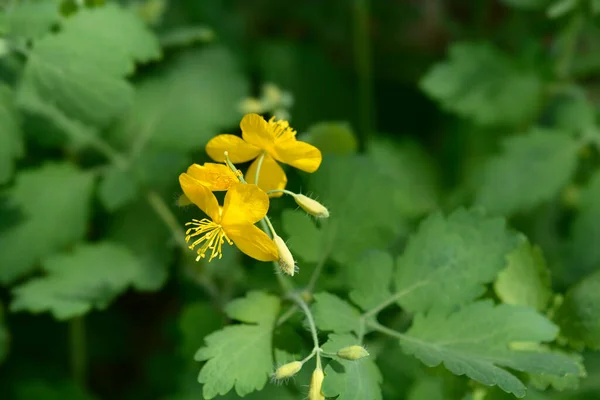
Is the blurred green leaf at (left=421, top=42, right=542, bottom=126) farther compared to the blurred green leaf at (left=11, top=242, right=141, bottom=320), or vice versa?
the blurred green leaf at (left=421, top=42, right=542, bottom=126)

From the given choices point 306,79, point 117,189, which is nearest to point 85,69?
point 117,189

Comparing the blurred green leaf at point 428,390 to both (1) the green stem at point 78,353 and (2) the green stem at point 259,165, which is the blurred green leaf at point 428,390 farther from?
(1) the green stem at point 78,353

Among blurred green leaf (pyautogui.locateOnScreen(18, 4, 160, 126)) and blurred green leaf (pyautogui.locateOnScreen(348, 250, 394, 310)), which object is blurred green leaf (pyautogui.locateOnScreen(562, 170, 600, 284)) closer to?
blurred green leaf (pyautogui.locateOnScreen(348, 250, 394, 310))

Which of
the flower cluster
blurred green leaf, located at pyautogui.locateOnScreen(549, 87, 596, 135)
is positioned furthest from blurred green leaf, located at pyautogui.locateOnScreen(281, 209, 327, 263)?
blurred green leaf, located at pyautogui.locateOnScreen(549, 87, 596, 135)

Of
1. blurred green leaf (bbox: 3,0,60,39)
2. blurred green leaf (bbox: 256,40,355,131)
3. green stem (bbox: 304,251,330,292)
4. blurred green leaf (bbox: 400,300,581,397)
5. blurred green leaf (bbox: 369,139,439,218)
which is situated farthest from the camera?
blurred green leaf (bbox: 256,40,355,131)

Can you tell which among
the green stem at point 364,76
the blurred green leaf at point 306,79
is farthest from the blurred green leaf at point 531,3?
the blurred green leaf at point 306,79

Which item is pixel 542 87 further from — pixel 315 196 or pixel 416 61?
pixel 315 196

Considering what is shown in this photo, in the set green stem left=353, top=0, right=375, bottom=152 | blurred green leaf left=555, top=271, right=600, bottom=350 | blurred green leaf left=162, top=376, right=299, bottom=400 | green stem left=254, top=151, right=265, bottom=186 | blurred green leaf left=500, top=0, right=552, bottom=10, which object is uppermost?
green stem left=353, top=0, right=375, bottom=152

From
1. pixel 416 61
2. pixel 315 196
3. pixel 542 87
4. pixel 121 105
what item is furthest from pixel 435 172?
pixel 121 105
